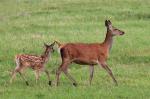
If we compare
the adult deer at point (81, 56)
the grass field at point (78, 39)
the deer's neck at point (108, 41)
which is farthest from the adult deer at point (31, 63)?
the deer's neck at point (108, 41)

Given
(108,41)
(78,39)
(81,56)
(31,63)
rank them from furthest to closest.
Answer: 1. (78,39)
2. (108,41)
3. (31,63)
4. (81,56)

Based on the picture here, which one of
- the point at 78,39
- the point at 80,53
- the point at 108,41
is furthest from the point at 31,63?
the point at 78,39

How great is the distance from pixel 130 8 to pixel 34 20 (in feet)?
22.9

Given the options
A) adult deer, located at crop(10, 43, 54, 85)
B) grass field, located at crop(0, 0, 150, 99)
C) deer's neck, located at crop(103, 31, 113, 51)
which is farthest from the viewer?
deer's neck, located at crop(103, 31, 113, 51)

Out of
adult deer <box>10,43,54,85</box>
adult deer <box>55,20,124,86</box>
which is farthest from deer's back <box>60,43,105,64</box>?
adult deer <box>10,43,54,85</box>

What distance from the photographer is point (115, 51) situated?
67.1ft

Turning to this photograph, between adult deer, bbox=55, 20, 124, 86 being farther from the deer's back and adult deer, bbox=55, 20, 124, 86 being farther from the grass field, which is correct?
the grass field

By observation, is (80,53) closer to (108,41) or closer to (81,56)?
(81,56)

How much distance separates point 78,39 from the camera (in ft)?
74.6

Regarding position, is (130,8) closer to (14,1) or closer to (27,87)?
(14,1)

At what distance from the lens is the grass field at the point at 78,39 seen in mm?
13641

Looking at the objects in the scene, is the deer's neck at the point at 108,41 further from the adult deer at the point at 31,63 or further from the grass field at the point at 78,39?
the adult deer at the point at 31,63

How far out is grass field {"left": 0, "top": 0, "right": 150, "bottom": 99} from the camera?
13.6 m

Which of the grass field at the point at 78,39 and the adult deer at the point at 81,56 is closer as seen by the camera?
the grass field at the point at 78,39
